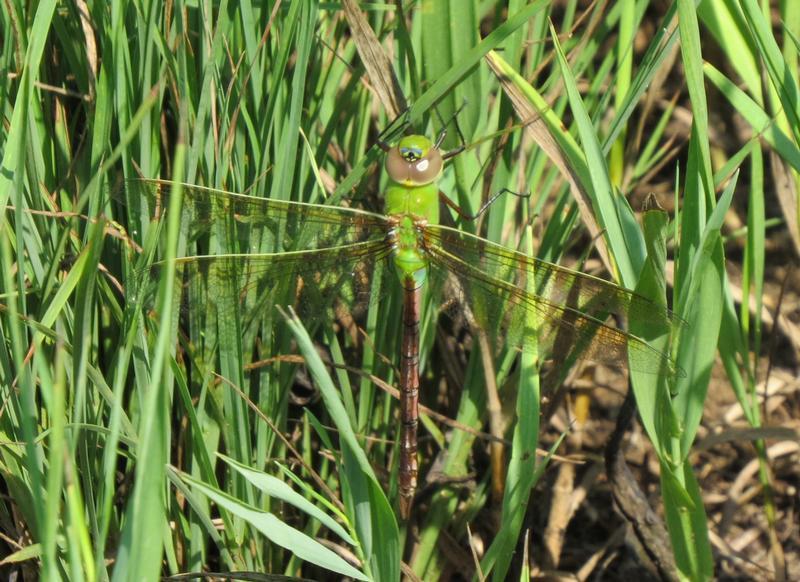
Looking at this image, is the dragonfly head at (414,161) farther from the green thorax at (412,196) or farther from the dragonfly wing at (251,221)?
the dragonfly wing at (251,221)

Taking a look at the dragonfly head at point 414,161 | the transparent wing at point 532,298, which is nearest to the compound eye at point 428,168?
the dragonfly head at point 414,161

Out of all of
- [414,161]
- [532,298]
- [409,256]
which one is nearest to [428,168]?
[414,161]

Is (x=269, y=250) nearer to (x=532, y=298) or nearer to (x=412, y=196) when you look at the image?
(x=412, y=196)

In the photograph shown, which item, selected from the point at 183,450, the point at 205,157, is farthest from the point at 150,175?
the point at 183,450

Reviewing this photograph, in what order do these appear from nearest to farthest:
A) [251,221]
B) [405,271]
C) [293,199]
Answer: [251,221] < [293,199] < [405,271]

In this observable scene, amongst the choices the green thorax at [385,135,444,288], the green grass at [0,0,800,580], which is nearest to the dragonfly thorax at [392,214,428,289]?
the green thorax at [385,135,444,288]

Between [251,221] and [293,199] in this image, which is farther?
[293,199]
